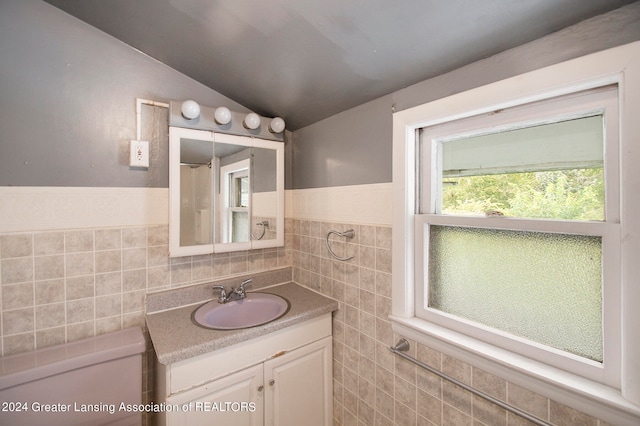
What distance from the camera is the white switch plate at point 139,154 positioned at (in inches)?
51.2

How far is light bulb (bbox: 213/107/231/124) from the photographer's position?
1467mm

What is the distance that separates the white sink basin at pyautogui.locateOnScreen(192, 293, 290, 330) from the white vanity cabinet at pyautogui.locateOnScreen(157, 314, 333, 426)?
205mm

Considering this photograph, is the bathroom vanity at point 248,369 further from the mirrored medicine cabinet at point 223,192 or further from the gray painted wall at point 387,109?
the gray painted wall at point 387,109

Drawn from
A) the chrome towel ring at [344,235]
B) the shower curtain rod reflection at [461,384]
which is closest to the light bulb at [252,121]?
the chrome towel ring at [344,235]

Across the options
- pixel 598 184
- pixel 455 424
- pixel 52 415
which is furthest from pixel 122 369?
pixel 598 184

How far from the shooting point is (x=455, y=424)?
1.01 metres

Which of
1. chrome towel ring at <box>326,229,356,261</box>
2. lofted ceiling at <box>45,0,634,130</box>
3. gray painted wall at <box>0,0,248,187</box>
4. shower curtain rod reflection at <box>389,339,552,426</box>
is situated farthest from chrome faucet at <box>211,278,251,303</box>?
lofted ceiling at <box>45,0,634,130</box>

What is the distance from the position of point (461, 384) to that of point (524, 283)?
1.46ft

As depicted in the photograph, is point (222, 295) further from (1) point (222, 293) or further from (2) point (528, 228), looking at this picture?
A: (2) point (528, 228)

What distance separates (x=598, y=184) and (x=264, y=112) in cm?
168

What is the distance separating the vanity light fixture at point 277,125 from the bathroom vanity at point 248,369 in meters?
1.11

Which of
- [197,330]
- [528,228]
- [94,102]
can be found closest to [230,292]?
[197,330]

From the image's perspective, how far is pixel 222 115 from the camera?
147 cm

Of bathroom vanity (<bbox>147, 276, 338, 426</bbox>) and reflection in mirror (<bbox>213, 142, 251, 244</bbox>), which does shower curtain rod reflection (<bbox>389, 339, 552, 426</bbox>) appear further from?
reflection in mirror (<bbox>213, 142, 251, 244</bbox>)
